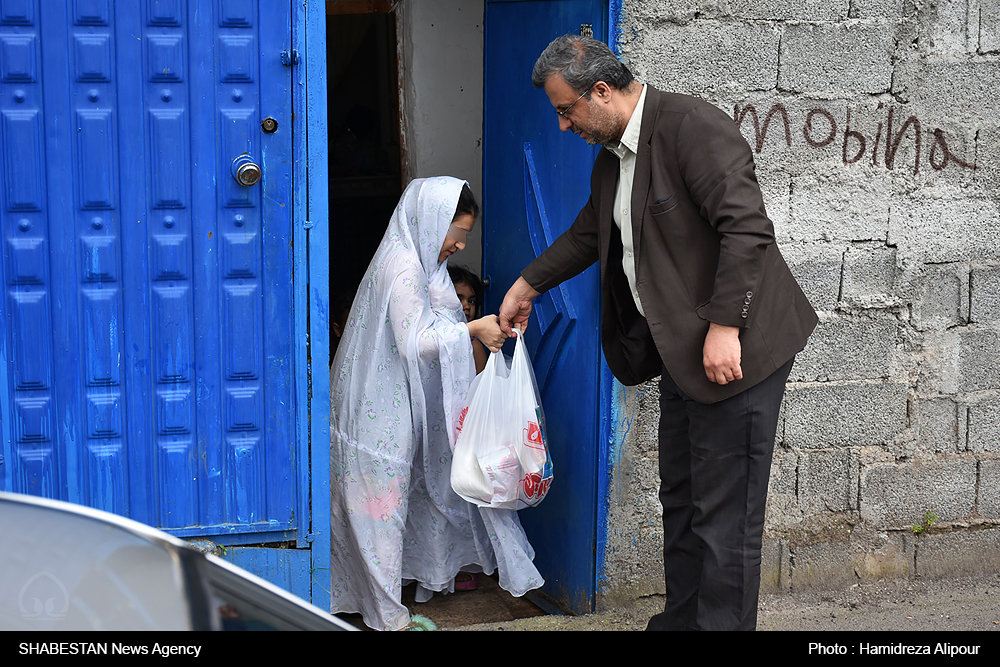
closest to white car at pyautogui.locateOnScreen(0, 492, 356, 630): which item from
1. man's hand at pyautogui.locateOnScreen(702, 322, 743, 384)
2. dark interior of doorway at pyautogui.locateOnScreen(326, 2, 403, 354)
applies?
man's hand at pyautogui.locateOnScreen(702, 322, 743, 384)

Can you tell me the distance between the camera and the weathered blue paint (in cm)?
254

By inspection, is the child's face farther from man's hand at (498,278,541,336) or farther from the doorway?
man's hand at (498,278,541,336)

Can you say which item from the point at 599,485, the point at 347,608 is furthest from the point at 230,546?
the point at 599,485

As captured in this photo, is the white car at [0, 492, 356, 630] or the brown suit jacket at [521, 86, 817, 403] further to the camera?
the brown suit jacket at [521, 86, 817, 403]

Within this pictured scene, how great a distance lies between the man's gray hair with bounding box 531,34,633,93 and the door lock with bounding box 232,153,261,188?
0.88 m

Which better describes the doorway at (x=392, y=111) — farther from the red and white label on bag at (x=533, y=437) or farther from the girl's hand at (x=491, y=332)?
the red and white label on bag at (x=533, y=437)

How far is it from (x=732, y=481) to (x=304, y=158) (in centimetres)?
157

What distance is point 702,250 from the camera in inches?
96.0

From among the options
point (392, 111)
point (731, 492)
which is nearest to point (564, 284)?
point (731, 492)

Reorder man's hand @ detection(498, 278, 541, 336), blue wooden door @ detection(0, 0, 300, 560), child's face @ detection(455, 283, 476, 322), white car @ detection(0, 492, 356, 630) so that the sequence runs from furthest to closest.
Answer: child's face @ detection(455, 283, 476, 322), man's hand @ detection(498, 278, 541, 336), blue wooden door @ detection(0, 0, 300, 560), white car @ detection(0, 492, 356, 630)

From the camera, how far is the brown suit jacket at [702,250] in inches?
90.0

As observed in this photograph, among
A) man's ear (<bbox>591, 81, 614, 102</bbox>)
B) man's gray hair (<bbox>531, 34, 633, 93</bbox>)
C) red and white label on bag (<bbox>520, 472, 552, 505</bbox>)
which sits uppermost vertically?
man's gray hair (<bbox>531, 34, 633, 93</bbox>)

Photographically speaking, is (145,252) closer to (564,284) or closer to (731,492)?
(564,284)

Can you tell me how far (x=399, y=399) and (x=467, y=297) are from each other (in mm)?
769
